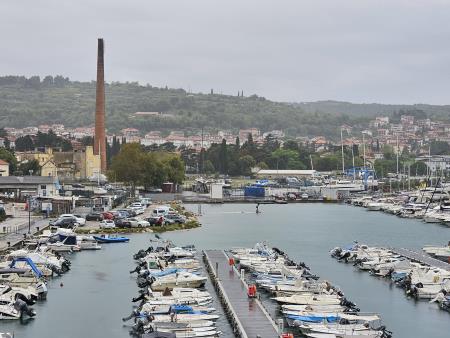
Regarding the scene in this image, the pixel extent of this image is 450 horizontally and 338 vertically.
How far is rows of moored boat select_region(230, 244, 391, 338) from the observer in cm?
2586

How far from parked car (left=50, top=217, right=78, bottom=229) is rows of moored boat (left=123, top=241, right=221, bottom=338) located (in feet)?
47.8

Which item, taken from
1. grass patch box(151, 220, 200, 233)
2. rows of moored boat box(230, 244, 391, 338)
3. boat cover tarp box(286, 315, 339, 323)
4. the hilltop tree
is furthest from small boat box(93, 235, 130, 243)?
the hilltop tree

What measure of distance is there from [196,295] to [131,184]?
58.5 metres

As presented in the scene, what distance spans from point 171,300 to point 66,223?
86.2 ft

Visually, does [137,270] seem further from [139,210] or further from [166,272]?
[139,210]

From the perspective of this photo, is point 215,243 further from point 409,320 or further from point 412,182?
point 412,182

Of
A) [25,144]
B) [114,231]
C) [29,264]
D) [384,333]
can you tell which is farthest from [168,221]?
[25,144]

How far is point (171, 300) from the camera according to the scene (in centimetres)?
2883

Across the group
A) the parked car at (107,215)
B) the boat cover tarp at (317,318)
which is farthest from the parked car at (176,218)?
the boat cover tarp at (317,318)

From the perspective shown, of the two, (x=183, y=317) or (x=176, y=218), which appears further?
(x=176, y=218)

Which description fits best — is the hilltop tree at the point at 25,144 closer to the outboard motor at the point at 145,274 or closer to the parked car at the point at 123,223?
the parked car at the point at 123,223

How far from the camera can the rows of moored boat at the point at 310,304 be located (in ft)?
84.8

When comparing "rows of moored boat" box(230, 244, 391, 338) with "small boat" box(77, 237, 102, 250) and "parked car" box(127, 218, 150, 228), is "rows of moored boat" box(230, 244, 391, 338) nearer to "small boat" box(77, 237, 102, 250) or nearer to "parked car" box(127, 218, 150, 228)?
"small boat" box(77, 237, 102, 250)

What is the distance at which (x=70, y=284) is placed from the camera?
36031 millimetres
